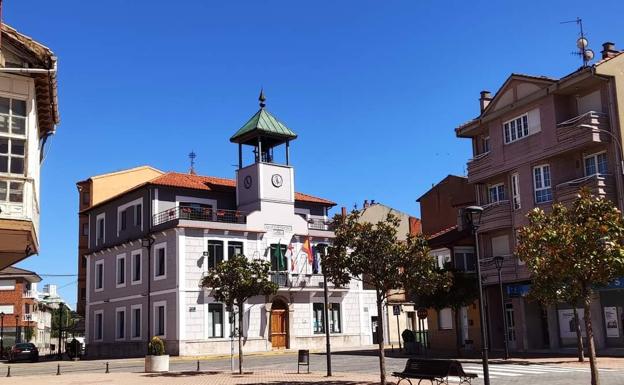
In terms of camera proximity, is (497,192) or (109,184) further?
(109,184)

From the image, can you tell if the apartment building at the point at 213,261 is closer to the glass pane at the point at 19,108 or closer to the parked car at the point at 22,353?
the parked car at the point at 22,353

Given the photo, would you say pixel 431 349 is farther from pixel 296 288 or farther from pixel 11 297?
pixel 11 297

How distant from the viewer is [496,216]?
36438 millimetres

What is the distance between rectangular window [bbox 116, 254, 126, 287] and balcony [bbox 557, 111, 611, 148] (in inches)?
1130

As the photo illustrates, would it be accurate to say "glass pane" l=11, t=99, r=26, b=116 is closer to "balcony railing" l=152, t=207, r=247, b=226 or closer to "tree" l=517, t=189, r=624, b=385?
"tree" l=517, t=189, r=624, b=385

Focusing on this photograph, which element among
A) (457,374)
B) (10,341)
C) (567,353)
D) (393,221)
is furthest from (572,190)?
(10,341)

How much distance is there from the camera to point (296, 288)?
4341cm

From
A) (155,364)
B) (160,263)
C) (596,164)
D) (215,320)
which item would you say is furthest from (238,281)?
(596,164)

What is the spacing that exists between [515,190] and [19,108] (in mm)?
27644

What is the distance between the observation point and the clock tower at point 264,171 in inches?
1740

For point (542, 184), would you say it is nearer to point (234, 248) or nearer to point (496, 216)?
point (496, 216)

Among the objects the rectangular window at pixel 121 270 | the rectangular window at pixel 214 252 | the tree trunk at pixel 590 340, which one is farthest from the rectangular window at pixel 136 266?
the tree trunk at pixel 590 340

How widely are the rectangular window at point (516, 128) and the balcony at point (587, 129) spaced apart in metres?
3.09

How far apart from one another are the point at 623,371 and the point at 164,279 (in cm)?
2670
